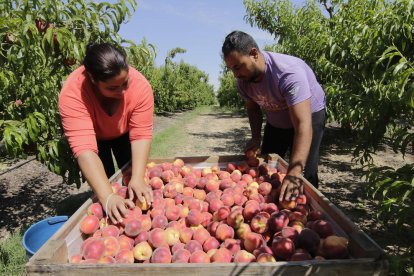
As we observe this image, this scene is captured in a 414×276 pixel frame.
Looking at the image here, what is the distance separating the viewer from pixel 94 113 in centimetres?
226

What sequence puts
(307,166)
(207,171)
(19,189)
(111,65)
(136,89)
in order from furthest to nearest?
1. (19,189)
2. (307,166)
3. (207,171)
4. (136,89)
5. (111,65)

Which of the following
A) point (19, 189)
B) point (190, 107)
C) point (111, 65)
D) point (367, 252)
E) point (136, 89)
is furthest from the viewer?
point (190, 107)

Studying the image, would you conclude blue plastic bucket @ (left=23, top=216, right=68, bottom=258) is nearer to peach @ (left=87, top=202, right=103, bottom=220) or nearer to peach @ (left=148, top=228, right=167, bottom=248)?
peach @ (left=87, top=202, right=103, bottom=220)

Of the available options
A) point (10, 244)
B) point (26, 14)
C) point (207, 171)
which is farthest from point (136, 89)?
point (10, 244)

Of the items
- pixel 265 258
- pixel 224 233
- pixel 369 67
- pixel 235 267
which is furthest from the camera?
pixel 369 67

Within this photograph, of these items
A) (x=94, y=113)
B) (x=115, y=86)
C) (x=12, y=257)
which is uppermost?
(x=115, y=86)

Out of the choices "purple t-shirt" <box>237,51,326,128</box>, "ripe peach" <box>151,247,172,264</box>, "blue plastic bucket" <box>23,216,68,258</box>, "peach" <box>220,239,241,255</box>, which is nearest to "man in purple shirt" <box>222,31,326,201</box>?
"purple t-shirt" <box>237,51,326,128</box>

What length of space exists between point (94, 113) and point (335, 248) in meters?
1.68

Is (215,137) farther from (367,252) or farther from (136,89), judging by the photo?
(367,252)

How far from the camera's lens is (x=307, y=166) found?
2842mm

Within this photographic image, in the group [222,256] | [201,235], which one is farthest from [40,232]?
[222,256]

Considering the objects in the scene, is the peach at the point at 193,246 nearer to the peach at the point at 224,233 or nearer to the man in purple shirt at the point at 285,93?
the peach at the point at 224,233

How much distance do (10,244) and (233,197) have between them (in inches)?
95.6

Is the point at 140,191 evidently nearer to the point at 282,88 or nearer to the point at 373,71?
the point at 282,88
